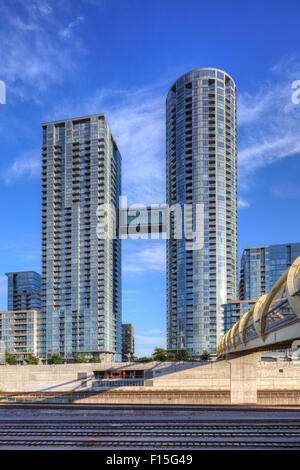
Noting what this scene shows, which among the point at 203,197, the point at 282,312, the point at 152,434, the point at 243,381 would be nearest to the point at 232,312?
the point at 203,197

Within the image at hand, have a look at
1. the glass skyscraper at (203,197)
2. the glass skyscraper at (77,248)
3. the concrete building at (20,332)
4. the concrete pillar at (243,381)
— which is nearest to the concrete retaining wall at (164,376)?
the concrete pillar at (243,381)

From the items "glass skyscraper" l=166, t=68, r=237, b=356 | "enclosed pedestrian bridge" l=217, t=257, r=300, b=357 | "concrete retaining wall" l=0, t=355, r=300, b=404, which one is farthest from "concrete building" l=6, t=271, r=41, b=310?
"enclosed pedestrian bridge" l=217, t=257, r=300, b=357

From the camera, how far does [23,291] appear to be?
178 metres

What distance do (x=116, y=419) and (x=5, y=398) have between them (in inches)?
1022

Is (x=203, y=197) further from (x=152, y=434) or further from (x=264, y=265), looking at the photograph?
(x=152, y=434)

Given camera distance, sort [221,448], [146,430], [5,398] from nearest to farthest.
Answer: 1. [221,448]
2. [146,430]
3. [5,398]

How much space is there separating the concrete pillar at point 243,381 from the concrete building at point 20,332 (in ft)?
321

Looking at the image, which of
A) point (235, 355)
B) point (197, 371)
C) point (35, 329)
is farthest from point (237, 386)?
point (35, 329)

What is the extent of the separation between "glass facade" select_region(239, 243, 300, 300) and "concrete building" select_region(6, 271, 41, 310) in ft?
308

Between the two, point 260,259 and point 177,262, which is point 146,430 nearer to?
point 177,262

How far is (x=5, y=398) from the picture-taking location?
5222 centimetres

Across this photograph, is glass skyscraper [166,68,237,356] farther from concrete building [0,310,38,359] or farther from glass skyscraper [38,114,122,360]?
concrete building [0,310,38,359]

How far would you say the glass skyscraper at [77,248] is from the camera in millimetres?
118125

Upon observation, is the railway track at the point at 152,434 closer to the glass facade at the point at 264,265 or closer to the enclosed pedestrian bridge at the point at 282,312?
the enclosed pedestrian bridge at the point at 282,312
